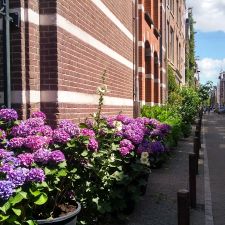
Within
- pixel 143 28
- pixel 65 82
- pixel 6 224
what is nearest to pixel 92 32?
pixel 65 82

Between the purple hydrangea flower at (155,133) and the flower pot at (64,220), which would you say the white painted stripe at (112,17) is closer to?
the purple hydrangea flower at (155,133)

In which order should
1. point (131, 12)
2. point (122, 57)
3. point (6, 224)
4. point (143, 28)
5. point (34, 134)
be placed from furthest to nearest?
point (143, 28)
point (131, 12)
point (122, 57)
point (34, 134)
point (6, 224)

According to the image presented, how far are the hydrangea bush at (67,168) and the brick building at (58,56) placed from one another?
1213mm

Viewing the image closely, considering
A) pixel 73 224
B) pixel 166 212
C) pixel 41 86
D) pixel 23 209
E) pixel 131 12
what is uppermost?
pixel 131 12

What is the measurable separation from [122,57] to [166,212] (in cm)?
724

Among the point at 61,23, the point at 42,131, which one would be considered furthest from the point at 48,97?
the point at 42,131

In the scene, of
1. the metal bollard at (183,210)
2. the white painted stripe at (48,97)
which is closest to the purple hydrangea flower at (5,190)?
the metal bollard at (183,210)

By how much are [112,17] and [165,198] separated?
5.68 m

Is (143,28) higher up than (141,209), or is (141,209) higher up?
(143,28)

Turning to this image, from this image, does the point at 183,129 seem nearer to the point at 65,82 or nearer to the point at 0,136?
the point at 65,82

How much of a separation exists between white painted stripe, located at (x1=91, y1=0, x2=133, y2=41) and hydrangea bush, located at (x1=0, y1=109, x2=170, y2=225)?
4090 millimetres

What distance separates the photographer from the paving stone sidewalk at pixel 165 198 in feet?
21.2

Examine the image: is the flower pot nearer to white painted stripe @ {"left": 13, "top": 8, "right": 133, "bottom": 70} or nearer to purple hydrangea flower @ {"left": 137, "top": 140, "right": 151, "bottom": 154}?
purple hydrangea flower @ {"left": 137, "top": 140, "right": 151, "bottom": 154}

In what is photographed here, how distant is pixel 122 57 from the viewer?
1334cm
